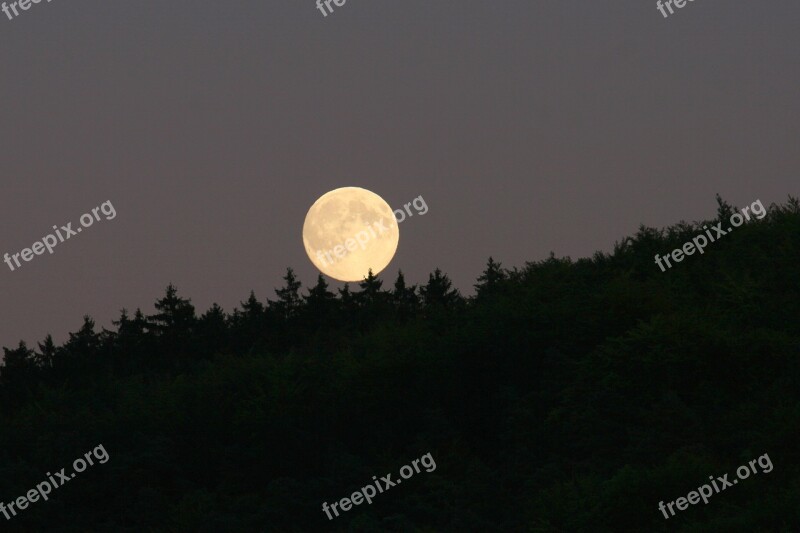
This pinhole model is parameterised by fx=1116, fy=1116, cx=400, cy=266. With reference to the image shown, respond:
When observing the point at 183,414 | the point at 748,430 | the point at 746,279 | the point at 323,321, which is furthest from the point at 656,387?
the point at 323,321

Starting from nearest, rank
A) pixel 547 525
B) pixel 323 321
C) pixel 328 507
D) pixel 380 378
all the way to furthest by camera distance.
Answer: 1. pixel 547 525
2. pixel 328 507
3. pixel 380 378
4. pixel 323 321

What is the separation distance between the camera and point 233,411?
4662cm

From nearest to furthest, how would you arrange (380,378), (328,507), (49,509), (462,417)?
(328,507) → (49,509) → (462,417) → (380,378)

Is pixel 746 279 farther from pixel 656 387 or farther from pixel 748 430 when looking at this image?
pixel 748 430

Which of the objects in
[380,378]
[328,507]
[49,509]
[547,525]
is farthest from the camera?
[380,378]

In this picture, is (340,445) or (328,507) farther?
(340,445)

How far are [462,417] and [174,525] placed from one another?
1148cm

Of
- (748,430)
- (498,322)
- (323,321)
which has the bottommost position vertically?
(748,430)

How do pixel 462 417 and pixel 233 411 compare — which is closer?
pixel 462 417

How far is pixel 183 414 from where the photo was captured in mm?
47031

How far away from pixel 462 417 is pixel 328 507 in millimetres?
7984

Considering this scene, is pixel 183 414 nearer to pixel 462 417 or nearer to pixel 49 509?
pixel 49 509

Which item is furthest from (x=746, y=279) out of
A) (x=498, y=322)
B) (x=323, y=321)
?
(x=323, y=321)

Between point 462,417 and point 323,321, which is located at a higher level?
point 323,321
